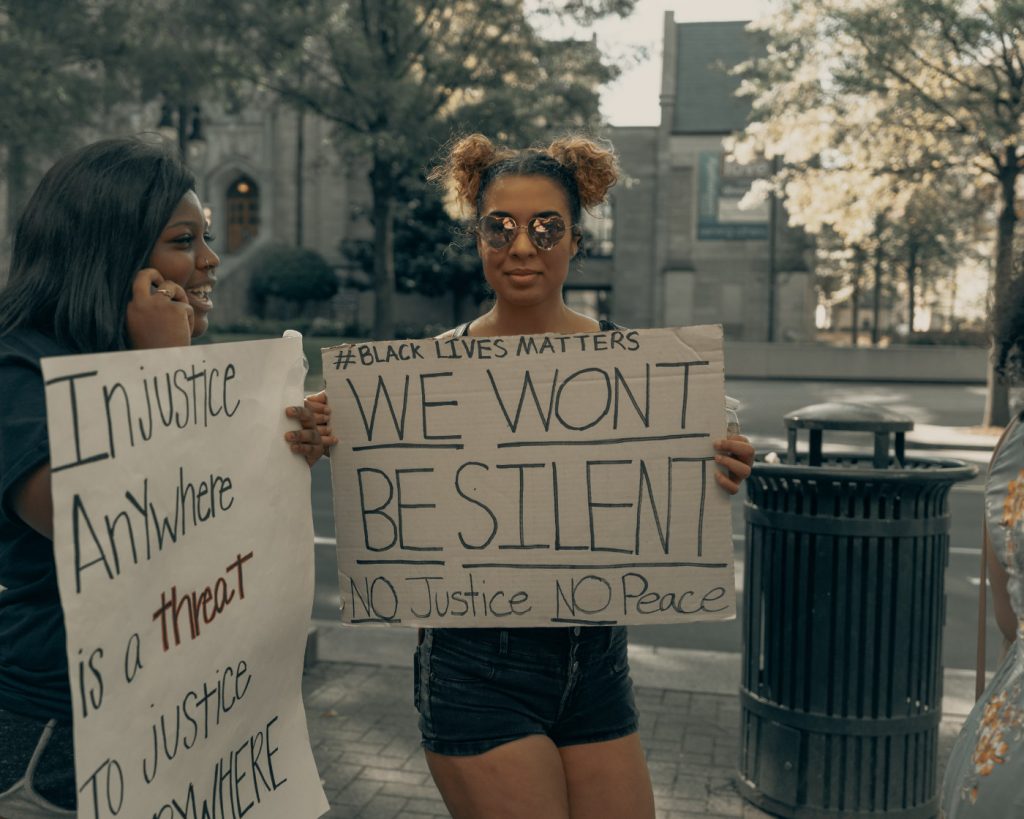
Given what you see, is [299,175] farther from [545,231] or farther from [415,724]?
[545,231]

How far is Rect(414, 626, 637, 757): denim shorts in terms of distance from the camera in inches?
95.5

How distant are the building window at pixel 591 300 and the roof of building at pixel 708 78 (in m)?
6.19

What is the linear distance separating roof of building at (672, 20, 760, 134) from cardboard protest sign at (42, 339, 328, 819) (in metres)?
37.6

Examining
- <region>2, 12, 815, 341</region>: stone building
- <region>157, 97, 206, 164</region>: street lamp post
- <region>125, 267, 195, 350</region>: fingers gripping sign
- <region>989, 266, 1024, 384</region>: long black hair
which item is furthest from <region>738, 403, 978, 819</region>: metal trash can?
<region>2, 12, 815, 341</region>: stone building

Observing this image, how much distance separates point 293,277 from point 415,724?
100 feet

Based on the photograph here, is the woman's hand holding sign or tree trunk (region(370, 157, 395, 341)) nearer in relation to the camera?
the woman's hand holding sign

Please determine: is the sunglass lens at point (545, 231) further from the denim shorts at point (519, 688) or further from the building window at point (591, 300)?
the building window at point (591, 300)

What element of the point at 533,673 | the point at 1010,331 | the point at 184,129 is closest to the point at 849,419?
the point at 1010,331

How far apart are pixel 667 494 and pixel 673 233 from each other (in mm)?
36835

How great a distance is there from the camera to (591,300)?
41.4m

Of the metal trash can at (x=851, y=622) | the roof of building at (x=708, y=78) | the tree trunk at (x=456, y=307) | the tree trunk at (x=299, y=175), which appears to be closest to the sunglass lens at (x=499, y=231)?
the metal trash can at (x=851, y=622)

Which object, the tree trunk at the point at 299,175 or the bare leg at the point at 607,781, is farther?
the tree trunk at the point at 299,175

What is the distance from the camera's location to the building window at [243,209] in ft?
131

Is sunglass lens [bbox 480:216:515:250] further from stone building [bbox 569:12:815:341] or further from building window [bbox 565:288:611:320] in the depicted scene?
building window [bbox 565:288:611:320]
